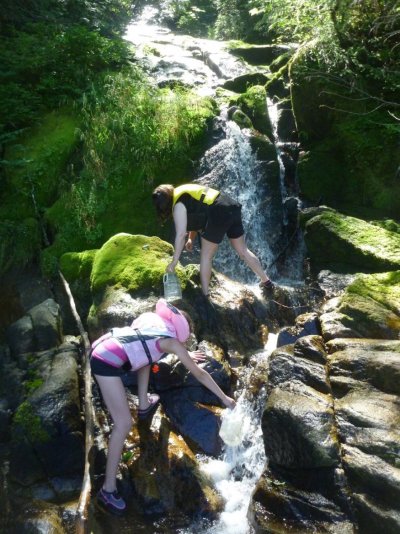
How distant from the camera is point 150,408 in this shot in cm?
507

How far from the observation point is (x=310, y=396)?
4.63 m

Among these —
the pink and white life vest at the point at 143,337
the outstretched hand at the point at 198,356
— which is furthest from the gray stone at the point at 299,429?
the pink and white life vest at the point at 143,337

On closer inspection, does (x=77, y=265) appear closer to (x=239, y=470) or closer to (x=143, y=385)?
(x=143, y=385)

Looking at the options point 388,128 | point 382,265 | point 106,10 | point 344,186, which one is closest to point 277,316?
point 382,265

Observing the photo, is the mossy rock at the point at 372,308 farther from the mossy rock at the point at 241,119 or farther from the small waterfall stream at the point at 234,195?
the mossy rock at the point at 241,119

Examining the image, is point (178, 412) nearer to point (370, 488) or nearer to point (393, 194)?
point (370, 488)

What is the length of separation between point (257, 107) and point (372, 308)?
23.6 ft

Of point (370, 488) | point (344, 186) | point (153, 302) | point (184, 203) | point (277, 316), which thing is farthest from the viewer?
point (344, 186)

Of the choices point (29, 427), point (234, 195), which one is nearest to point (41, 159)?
point (234, 195)

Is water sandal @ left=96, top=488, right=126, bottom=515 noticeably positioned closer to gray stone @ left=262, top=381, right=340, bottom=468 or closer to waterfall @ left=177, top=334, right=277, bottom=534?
waterfall @ left=177, top=334, right=277, bottom=534

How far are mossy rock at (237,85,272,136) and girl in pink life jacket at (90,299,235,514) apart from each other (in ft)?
26.7

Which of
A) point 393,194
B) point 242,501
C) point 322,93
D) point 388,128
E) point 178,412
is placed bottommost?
point 242,501

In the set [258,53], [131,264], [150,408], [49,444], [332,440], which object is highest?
[258,53]

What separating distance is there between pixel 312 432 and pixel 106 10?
52.3 feet
